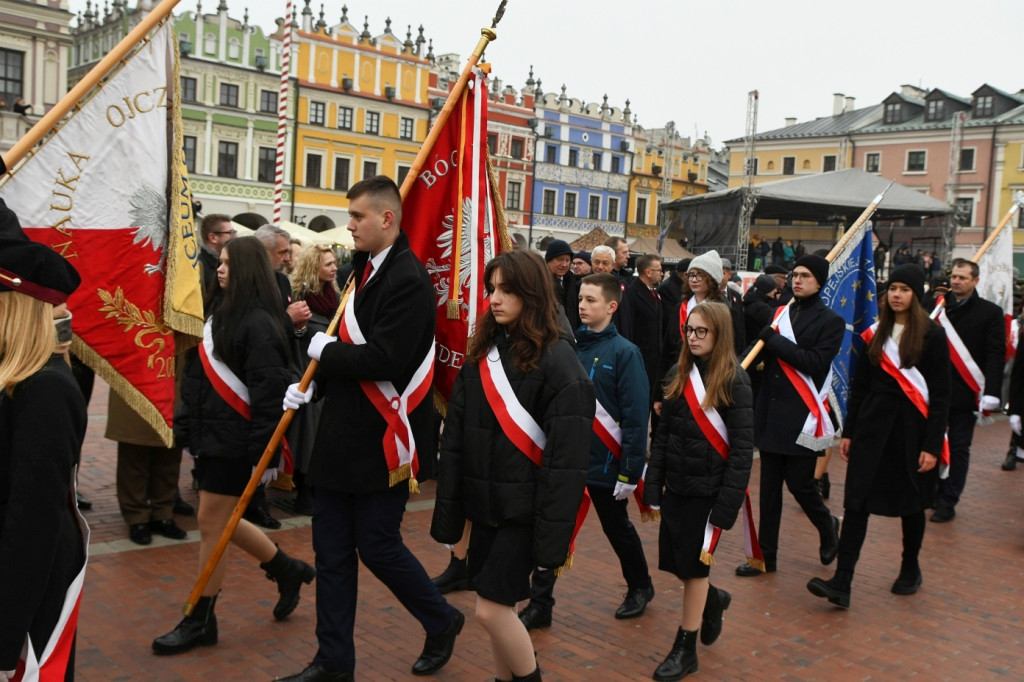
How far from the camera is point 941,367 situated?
19.9 feet

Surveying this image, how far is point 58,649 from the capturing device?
269 cm

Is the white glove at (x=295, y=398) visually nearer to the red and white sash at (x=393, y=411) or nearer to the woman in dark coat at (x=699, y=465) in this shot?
the red and white sash at (x=393, y=411)

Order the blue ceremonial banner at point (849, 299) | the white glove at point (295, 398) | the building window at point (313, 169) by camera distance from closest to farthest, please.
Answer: the white glove at point (295, 398) → the blue ceremonial banner at point (849, 299) → the building window at point (313, 169)

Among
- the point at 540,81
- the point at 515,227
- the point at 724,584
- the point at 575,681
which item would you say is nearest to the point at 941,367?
the point at 724,584

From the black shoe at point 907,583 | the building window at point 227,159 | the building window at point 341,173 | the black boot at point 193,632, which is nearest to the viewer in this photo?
the black boot at point 193,632

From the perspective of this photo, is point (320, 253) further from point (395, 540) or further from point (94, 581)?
point (395, 540)

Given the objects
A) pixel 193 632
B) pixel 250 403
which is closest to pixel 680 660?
pixel 193 632

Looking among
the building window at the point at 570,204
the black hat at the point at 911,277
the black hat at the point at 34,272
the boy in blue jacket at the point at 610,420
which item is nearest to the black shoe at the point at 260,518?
the boy in blue jacket at the point at 610,420

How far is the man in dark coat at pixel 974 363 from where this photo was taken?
8.38 metres

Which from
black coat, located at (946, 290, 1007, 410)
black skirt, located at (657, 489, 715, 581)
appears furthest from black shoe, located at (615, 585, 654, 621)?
black coat, located at (946, 290, 1007, 410)

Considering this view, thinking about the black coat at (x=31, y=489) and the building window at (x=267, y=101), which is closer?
the black coat at (x=31, y=489)

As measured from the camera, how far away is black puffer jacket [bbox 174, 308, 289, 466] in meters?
4.71

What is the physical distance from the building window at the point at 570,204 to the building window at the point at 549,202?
3.85ft

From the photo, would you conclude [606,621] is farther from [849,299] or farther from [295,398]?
[849,299]
